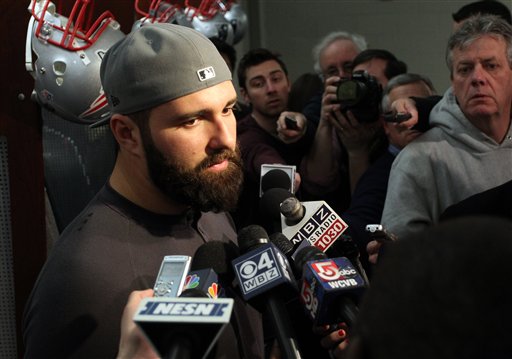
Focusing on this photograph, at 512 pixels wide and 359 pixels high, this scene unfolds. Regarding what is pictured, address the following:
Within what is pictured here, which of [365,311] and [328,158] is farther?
[328,158]

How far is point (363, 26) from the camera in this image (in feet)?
19.6

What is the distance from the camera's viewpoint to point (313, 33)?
20.5 ft

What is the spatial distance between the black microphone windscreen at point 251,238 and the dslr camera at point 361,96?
1388mm

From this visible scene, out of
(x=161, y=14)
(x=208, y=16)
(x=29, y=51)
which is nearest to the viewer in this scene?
(x=29, y=51)

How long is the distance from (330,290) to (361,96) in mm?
1623

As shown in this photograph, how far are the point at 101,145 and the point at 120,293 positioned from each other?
4.45 feet

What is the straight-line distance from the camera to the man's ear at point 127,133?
146 cm

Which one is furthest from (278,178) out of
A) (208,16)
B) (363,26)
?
(363,26)

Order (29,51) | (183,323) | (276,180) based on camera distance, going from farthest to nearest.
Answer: (29,51) < (276,180) < (183,323)

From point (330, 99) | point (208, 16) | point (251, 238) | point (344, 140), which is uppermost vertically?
point (251, 238)

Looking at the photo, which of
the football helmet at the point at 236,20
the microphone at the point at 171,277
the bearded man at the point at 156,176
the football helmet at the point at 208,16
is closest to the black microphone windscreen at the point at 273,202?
the bearded man at the point at 156,176

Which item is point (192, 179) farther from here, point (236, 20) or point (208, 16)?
point (236, 20)

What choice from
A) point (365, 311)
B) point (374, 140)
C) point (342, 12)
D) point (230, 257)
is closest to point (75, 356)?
point (230, 257)

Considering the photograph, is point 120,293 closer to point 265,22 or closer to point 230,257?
point 230,257
